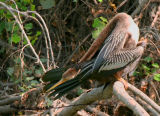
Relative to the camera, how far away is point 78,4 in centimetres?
509

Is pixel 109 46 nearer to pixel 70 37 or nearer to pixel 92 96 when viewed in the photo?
pixel 92 96

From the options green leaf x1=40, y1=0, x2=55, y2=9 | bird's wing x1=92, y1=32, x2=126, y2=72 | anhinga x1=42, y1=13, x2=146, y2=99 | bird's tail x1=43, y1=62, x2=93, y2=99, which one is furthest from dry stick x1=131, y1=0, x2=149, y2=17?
bird's tail x1=43, y1=62, x2=93, y2=99

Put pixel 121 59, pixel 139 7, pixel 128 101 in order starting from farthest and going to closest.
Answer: pixel 139 7
pixel 121 59
pixel 128 101

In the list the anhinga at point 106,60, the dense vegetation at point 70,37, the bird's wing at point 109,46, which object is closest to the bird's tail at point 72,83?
the anhinga at point 106,60

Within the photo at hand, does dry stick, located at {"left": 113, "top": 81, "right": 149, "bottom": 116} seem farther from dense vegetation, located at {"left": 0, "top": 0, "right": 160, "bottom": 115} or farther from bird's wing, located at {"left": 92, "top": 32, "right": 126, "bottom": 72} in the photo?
dense vegetation, located at {"left": 0, "top": 0, "right": 160, "bottom": 115}

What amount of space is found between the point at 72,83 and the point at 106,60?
39cm

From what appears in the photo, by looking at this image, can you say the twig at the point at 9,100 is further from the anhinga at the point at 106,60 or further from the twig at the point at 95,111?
the anhinga at the point at 106,60

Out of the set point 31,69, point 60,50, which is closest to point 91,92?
point 31,69

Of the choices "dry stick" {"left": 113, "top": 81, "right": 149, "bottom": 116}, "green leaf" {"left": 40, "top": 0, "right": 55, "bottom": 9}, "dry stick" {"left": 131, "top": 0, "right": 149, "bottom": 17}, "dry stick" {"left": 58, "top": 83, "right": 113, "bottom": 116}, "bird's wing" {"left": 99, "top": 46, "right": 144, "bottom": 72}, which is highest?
"green leaf" {"left": 40, "top": 0, "right": 55, "bottom": 9}

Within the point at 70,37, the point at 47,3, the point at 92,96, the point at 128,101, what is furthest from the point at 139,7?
the point at 128,101

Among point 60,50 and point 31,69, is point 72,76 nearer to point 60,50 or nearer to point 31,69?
point 31,69

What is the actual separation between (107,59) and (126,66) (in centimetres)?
19

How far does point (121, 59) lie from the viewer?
10.3ft

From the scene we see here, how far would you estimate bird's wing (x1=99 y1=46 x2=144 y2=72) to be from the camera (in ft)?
10.2
